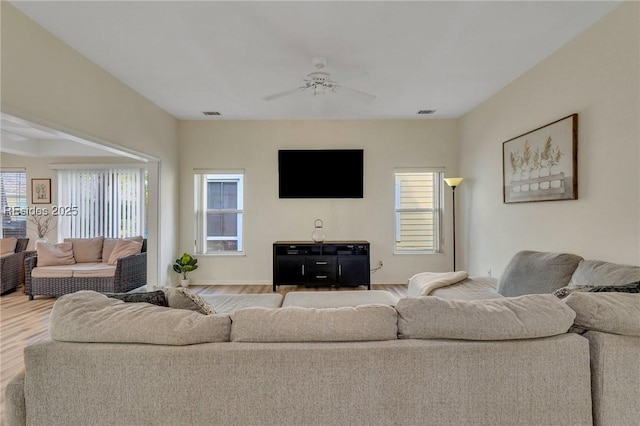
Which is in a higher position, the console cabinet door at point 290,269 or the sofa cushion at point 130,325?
the sofa cushion at point 130,325

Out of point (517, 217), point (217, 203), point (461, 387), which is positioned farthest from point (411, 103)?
point (461, 387)

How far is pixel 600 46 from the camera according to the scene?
2496mm

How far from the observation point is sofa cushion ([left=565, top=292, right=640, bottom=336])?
1259 millimetres

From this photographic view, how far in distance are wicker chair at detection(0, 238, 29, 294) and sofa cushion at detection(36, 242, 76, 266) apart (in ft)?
2.36

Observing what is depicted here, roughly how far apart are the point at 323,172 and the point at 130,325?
4151 millimetres

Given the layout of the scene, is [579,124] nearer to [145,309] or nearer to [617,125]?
[617,125]

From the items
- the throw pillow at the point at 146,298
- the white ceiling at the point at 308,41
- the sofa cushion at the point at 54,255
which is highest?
the white ceiling at the point at 308,41

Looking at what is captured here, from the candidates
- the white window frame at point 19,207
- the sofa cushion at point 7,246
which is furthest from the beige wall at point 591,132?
the white window frame at point 19,207

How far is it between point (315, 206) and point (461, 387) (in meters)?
4.15

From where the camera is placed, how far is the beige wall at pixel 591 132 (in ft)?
7.43

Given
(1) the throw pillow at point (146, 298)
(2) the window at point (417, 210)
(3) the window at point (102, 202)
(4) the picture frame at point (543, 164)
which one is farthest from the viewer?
(3) the window at point (102, 202)

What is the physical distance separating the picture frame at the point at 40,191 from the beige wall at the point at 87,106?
2729 millimetres

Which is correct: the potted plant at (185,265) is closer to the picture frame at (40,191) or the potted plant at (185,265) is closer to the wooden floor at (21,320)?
the wooden floor at (21,320)

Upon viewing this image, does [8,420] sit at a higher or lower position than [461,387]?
lower
